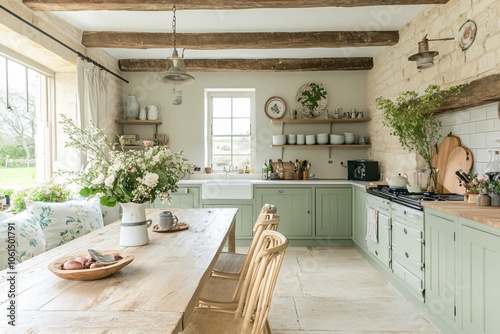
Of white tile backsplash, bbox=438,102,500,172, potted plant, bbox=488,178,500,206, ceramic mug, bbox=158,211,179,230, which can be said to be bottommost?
ceramic mug, bbox=158,211,179,230

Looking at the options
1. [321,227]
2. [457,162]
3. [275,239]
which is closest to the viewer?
[275,239]

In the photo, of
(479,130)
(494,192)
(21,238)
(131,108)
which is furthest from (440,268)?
(131,108)

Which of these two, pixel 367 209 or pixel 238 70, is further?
pixel 238 70

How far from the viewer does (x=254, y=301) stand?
4.99 ft

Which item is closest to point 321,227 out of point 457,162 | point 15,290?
point 457,162

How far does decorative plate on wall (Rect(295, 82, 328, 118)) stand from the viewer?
18.4ft

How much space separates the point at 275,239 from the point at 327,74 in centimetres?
448

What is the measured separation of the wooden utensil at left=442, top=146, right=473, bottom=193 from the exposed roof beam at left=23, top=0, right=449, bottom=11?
1.42m

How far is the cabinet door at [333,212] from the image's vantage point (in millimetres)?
5020

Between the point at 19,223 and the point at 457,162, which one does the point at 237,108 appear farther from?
the point at 19,223

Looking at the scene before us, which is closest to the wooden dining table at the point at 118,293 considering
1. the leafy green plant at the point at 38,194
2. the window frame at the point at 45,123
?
the leafy green plant at the point at 38,194

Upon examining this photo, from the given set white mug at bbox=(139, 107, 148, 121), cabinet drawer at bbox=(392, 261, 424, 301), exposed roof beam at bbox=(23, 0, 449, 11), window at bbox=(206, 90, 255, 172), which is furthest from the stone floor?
white mug at bbox=(139, 107, 148, 121)

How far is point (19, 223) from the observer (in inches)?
94.3

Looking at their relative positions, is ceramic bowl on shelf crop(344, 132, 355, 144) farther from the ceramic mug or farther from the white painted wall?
the ceramic mug
